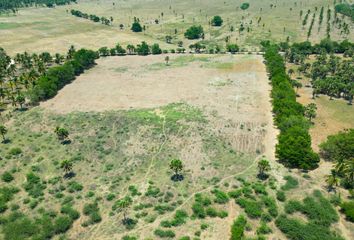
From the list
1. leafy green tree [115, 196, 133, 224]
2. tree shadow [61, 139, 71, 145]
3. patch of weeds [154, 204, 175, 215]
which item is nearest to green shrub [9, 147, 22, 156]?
tree shadow [61, 139, 71, 145]

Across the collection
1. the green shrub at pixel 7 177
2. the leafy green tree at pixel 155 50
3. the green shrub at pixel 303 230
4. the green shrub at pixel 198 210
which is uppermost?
the leafy green tree at pixel 155 50

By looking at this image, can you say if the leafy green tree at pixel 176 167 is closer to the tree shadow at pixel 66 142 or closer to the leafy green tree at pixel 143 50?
the tree shadow at pixel 66 142

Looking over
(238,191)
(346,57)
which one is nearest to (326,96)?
(346,57)

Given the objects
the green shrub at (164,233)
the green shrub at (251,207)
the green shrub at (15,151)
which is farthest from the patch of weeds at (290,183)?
the green shrub at (15,151)

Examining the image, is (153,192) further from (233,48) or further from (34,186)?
(233,48)

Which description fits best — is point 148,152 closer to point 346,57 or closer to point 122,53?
point 122,53

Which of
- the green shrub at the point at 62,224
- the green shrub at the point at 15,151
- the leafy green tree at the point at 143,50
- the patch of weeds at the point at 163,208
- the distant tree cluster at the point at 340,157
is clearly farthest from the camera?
the leafy green tree at the point at 143,50
